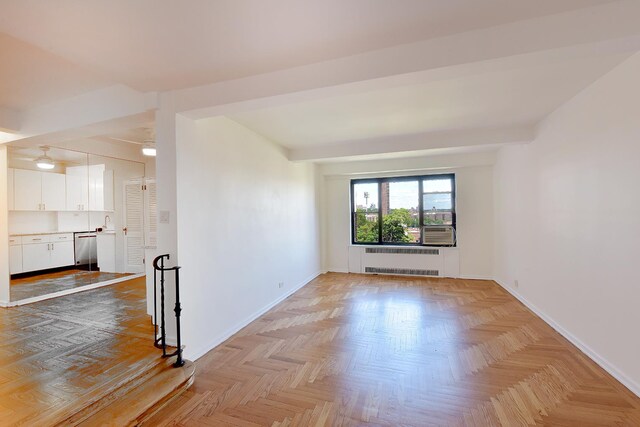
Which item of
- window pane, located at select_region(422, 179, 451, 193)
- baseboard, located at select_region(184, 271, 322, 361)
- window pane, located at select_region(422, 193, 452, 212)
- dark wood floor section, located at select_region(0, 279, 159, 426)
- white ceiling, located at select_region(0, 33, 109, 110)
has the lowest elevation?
baseboard, located at select_region(184, 271, 322, 361)

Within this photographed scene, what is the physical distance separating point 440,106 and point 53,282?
6305 mm

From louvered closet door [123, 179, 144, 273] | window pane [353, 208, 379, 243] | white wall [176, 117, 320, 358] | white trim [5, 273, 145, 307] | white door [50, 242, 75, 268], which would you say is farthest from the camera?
window pane [353, 208, 379, 243]

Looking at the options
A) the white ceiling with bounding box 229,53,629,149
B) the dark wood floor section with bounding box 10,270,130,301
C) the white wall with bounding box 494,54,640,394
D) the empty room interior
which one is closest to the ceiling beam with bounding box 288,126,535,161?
the empty room interior

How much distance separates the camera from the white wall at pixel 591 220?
222 centimetres

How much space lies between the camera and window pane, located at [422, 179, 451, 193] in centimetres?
598

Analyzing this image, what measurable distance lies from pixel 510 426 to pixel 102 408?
107 inches

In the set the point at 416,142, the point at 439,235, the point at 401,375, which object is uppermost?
the point at 416,142

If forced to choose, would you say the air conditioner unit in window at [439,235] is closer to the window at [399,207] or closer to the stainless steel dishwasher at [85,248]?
the window at [399,207]

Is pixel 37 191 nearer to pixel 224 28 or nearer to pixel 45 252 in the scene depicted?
pixel 45 252

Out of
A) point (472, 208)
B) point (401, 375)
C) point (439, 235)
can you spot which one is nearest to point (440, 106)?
point (401, 375)

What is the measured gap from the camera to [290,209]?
5.02 meters

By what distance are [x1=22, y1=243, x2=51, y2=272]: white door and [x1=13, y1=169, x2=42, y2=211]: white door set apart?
67 centimetres

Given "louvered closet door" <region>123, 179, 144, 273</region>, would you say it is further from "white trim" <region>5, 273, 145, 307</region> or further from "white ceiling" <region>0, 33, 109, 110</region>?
"white ceiling" <region>0, 33, 109, 110</region>

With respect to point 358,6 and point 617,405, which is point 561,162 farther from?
point 358,6
